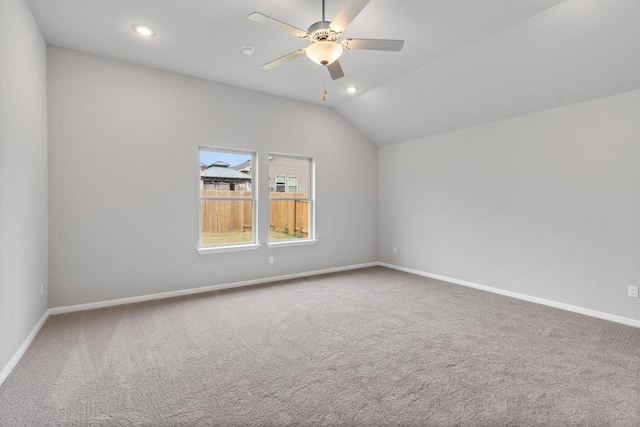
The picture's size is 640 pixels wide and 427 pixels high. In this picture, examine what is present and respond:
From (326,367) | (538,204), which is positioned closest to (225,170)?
(326,367)

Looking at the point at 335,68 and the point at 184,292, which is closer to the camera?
the point at 335,68

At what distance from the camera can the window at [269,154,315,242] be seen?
16.9ft

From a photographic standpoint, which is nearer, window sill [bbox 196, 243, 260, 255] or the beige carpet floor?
the beige carpet floor

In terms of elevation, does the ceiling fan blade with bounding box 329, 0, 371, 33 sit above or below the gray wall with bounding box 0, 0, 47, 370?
above

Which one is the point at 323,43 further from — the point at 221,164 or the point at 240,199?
the point at 240,199

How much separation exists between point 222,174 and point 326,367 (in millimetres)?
3327

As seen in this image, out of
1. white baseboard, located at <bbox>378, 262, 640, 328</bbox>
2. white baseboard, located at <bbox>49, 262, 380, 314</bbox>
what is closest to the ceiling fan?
white baseboard, located at <bbox>49, 262, 380, 314</bbox>

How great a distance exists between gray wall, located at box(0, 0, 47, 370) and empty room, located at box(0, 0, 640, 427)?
3 centimetres

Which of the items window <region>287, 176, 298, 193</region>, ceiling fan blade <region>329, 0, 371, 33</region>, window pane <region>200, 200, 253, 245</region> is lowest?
window pane <region>200, 200, 253, 245</region>

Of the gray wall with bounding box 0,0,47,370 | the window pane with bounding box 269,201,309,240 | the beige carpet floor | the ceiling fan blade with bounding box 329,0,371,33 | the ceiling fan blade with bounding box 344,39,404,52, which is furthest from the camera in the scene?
the window pane with bounding box 269,201,309,240

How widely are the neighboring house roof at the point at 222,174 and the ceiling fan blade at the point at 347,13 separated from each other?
301cm

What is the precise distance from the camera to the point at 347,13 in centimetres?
205

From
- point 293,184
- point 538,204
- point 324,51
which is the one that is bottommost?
point 538,204

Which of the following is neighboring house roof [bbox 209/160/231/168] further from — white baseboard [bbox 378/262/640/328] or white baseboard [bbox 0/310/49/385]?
white baseboard [bbox 378/262/640/328]
